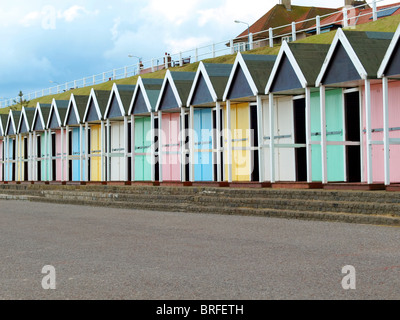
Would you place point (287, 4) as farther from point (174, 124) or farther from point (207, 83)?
Answer: point (207, 83)

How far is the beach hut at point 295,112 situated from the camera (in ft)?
63.8

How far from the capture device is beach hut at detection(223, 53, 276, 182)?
2147 cm

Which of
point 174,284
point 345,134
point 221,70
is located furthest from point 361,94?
point 174,284

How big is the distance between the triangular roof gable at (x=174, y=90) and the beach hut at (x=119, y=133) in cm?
289

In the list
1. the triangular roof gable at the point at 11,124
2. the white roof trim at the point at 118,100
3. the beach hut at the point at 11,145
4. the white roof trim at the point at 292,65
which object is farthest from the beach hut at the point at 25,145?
the white roof trim at the point at 292,65

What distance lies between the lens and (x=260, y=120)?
20922 mm

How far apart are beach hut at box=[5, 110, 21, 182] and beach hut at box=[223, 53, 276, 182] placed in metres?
21.7

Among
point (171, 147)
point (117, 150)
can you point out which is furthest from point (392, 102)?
point (117, 150)

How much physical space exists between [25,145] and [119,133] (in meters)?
14.0

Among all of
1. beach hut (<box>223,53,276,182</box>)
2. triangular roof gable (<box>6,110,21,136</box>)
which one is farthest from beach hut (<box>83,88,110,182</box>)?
triangular roof gable (<box>6,110,21,136</box>)

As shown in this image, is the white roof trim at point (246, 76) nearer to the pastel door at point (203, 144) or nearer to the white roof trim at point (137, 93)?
the pastel door at point (203, 144)

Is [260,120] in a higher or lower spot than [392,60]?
lower

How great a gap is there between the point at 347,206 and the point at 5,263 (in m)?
7.92

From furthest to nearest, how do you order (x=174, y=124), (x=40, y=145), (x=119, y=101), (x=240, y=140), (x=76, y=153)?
(x=40, y=145), (x=76, y=153), (x=119, y=101), (x=174, y=124), (x=240, y=140)
